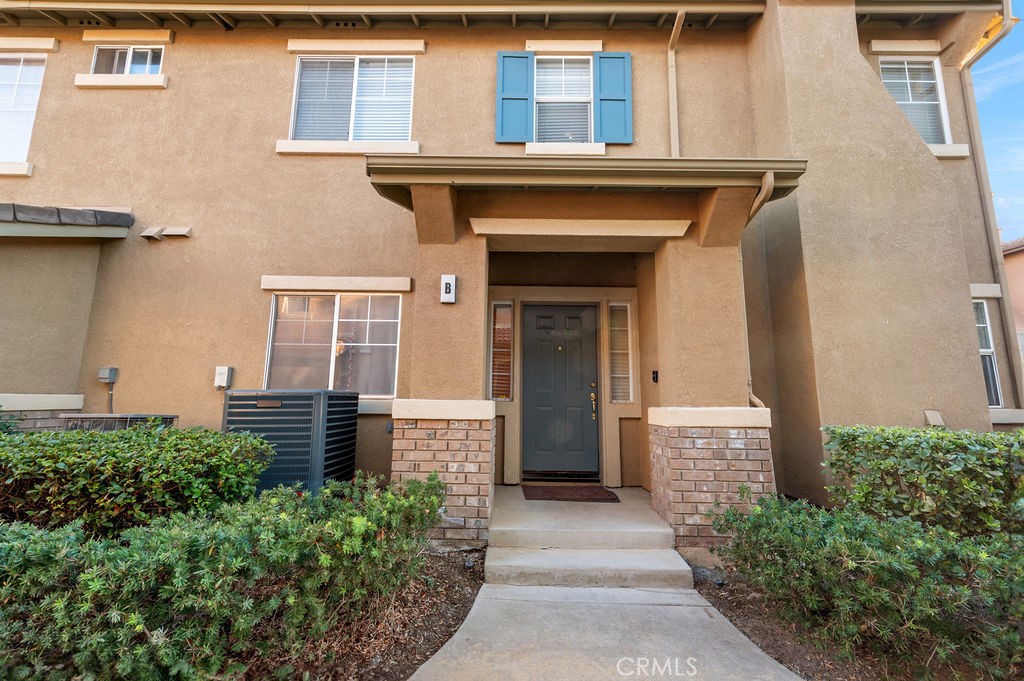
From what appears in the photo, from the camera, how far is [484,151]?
5543 millimetres

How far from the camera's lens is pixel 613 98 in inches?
223

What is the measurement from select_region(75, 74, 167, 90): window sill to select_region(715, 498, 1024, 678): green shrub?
320 inches

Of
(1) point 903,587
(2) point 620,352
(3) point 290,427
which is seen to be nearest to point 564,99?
(2) point 620,352

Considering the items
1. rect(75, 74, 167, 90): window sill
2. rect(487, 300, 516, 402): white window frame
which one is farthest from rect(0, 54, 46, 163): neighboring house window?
rect(487, 300, 516, 402): white window frame

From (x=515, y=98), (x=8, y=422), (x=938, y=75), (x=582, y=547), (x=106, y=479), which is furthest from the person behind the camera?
(x=938, y=75)

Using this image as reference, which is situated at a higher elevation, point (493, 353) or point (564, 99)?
point (564, 99)

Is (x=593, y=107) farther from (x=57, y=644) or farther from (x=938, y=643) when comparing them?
(x=57, y=644)

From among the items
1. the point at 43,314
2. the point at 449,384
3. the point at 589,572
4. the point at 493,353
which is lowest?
the point at 589,572

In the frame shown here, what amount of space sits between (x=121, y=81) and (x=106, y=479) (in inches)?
214

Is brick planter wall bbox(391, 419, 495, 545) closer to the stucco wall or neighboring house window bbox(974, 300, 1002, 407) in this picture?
the stucco wall

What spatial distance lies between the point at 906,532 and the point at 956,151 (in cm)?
552

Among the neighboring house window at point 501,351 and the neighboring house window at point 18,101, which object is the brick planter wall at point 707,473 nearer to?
the neighboring house window at point 501,351

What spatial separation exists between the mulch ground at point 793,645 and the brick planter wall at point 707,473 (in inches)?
18.6

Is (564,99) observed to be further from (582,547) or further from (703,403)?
(582,547)
